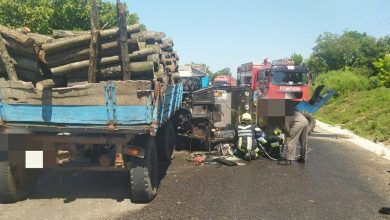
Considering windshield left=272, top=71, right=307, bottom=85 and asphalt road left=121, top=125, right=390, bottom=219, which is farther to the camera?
windshield left=272, top=71, right=307, bottom=85

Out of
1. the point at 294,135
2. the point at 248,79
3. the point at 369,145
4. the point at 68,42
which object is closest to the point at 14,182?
the point at 68,42

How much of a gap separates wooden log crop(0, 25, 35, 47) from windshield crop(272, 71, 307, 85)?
13808 mm

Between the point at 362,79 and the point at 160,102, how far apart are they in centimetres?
2805

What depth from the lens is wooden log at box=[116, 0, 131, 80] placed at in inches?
246

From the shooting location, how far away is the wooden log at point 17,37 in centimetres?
600

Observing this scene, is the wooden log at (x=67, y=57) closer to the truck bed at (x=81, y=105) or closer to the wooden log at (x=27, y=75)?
the wooden log at (x=27, y=75)

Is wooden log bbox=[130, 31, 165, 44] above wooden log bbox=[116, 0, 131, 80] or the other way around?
above

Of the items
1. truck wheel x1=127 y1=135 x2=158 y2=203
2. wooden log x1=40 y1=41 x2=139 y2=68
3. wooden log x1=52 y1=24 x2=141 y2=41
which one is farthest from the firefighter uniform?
wooden log x1=40 y1=41 x2=139 y2=68

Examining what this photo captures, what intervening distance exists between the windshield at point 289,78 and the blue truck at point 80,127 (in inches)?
507

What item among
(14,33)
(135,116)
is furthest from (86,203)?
(14,33)

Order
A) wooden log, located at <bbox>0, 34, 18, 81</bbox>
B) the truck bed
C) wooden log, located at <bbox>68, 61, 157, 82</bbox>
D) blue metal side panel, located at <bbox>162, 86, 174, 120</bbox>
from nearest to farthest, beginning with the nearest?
the truck bed < wooden log, located at <bbox>0, 34, 18, 81</bbox> < wooden log, located at <bbox>68, 61, 157, 82</bbox> < blue metal side panel, located at <bbox>162, 86, 174, 120</bbox>

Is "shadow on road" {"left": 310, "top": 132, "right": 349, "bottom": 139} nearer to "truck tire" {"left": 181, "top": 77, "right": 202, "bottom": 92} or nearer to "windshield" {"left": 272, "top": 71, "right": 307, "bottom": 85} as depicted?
"windshield" {"left": 272, "top": 71, "right": 307, "bottom": 85}

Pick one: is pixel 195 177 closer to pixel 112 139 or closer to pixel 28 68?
pixel 112 139

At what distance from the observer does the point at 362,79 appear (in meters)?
31.0
